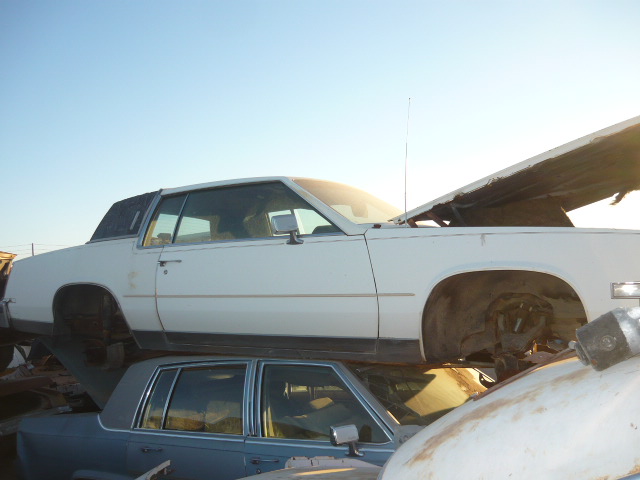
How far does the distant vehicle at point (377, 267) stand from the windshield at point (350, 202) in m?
0.02

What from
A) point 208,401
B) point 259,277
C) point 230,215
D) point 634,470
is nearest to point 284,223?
point 259,277

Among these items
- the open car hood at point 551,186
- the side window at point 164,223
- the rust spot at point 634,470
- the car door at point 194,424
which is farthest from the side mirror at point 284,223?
the rust spot at point 634,470

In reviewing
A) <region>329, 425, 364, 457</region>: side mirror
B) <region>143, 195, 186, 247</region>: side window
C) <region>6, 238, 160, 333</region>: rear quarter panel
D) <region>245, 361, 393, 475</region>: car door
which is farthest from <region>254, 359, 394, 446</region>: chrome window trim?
<region>143, 195, 186, 247</region>: side window

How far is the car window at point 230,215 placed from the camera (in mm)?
3873

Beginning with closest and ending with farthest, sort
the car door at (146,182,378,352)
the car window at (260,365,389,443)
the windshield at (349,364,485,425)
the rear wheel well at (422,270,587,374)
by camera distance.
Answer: the car window at (260,365,389,443), the windshield at (349,364,485,425), the rear wheel well at (422,270,587,374), the car door at (146,182,378,352)

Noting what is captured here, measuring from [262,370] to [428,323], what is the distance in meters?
1.05

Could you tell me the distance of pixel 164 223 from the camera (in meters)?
4.35

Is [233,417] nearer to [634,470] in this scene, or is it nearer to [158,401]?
[158,401]

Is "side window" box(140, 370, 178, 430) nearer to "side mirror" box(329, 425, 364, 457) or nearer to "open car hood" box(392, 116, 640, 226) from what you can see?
"side mirror" box(329, 425, 364, 457)

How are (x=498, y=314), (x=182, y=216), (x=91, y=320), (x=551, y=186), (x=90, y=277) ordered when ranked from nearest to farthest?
(x=498, y=314) → (x=551, y=186) → (x=182, y=216) → (x=90, y=277) → (x=91, y=320)

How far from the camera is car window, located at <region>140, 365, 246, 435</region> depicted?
9.89ft

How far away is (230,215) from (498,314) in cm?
202

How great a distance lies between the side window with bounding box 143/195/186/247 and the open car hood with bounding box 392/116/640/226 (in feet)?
5.82

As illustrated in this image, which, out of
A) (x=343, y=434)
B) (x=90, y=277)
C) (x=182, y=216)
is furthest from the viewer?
(x=90, y=277)
